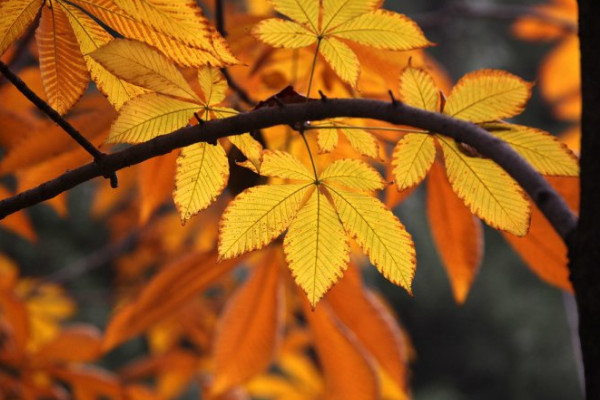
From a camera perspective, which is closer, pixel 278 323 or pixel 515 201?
pixel 515 201

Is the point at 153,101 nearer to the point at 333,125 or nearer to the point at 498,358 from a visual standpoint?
the point at 333,125

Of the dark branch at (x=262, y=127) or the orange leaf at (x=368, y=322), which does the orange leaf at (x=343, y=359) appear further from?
the dark branch at (x=262, y=127)

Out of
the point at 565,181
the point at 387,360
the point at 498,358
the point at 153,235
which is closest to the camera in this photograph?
the point at 565,181

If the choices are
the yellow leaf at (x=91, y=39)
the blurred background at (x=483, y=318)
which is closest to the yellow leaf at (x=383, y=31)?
the yellow leaf at (x=91, y=39)

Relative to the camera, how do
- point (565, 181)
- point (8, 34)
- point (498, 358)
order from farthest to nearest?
1. point (498, 358)
2. point (565, 181)
3. point (8, 34)

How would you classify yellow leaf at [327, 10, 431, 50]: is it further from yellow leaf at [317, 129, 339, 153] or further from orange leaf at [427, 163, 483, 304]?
orange leaf at [427, 163, 483, 304]

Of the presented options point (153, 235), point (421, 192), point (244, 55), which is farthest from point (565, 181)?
point (421, 192)
